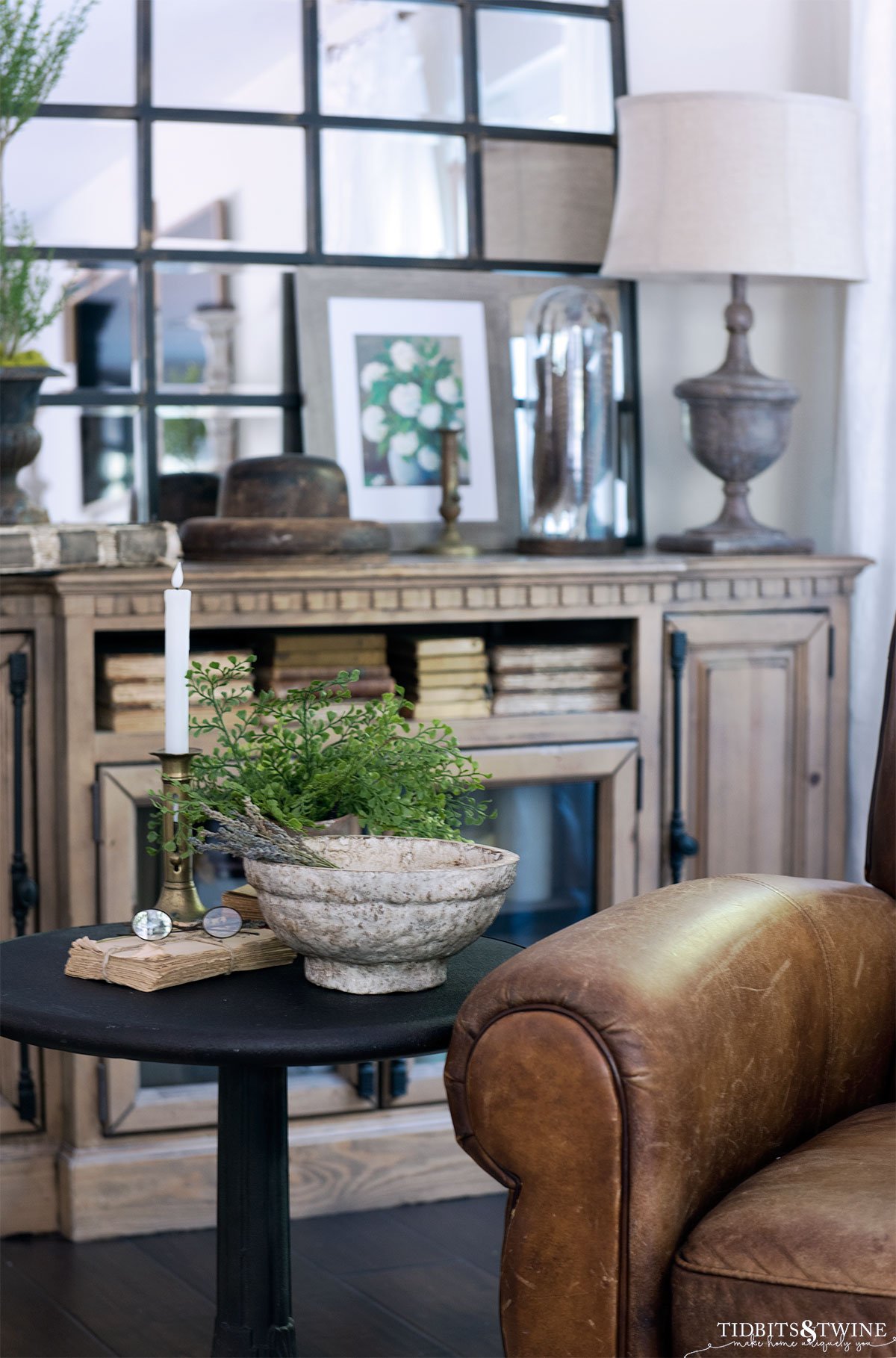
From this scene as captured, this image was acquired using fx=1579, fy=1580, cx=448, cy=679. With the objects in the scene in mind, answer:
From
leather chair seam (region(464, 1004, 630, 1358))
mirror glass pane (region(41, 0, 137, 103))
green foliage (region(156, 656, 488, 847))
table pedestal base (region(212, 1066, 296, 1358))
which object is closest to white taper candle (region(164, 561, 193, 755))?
green foliage (region(156, 656, 488, 847))

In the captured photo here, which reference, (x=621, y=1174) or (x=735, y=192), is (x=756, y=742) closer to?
(x=735, y=192)

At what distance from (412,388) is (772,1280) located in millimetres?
1791

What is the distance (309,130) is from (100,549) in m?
0.93

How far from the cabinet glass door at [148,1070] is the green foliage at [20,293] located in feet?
2.10

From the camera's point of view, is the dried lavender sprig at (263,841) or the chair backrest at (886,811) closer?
the dried lavender sprig at (263,841)

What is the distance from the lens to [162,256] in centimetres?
259

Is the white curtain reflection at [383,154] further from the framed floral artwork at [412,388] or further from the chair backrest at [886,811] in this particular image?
the chair backrest at [886,811]

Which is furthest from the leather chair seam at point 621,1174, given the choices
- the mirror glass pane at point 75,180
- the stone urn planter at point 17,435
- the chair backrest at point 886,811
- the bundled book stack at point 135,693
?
the mirror glass pane at point 75,180

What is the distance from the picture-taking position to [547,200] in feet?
9.14

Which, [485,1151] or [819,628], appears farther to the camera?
[819,628]

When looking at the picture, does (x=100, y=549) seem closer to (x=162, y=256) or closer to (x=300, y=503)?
(x=300, y=503)

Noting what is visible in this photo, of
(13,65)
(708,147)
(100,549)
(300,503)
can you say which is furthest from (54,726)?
(708,147)

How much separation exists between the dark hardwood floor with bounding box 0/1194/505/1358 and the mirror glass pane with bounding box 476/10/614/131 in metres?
1.85

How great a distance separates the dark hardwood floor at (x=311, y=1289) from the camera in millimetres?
2014
